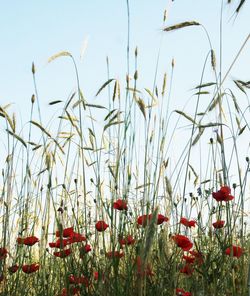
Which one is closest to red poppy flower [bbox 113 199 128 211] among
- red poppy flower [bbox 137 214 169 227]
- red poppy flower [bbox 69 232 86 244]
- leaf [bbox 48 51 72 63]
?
red poppy flower [bbox 137 214 169 227]

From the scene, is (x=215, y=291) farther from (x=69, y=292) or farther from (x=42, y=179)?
(x=42, y=179)

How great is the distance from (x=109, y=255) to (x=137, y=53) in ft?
3.87

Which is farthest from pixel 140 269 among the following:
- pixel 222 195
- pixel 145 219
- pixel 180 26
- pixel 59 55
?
pixel 59 55

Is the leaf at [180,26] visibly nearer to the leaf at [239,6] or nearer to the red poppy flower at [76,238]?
the leaf at [239,6]

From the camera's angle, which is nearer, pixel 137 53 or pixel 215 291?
pixel 215 291

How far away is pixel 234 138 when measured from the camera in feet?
8.13

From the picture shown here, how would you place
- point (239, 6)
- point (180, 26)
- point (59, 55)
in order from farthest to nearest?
point (59, 55) < point (180, 26) < point (239, 6)

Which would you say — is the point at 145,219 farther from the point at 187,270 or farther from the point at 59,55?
the point at 59,55

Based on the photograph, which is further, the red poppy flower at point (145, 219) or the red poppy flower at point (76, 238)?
the red poppy flower at point (76, 238)

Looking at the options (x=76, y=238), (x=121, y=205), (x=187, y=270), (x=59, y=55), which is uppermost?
(x=59, y=55)

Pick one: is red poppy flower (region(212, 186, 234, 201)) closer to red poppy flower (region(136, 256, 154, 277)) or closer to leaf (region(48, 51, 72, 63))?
red poppy flower (region(136, 256, 154, 277))

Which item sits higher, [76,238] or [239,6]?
[239,6]

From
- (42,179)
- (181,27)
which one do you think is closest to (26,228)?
(42,179)

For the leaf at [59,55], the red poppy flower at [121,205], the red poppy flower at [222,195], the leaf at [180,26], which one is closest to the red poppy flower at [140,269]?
the red poppy flower at [121,205]
